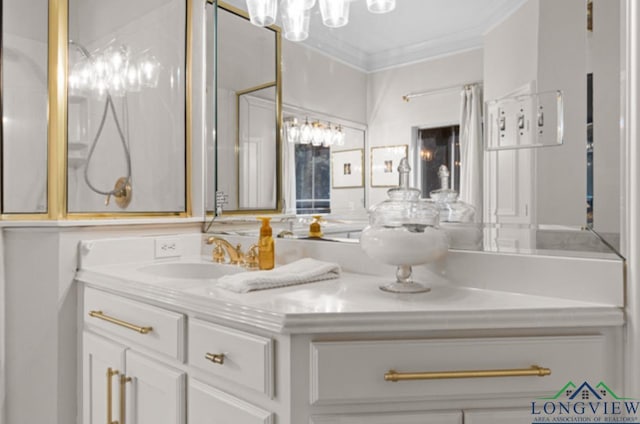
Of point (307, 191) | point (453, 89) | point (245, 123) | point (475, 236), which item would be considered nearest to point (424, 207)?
point (475, 236)

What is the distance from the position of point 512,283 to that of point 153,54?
1.82 m

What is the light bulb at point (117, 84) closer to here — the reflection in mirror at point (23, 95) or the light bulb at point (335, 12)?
the reflection in mirror at point (23, 95)

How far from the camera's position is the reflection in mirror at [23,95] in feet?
5.60

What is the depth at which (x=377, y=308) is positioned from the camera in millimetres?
981

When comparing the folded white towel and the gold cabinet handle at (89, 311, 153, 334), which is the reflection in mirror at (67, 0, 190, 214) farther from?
the folded white towel

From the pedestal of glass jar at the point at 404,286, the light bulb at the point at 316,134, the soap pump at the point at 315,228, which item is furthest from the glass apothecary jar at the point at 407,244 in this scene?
the light bulb at the point at 316,134

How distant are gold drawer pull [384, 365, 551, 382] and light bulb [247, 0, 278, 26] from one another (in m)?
1.47

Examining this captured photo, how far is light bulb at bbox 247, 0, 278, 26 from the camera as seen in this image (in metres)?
1.79

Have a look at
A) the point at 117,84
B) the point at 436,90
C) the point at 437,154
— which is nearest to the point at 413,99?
the point at 436,90

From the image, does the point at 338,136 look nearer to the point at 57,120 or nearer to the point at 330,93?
the point at 330,93

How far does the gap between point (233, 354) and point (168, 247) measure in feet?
3.31

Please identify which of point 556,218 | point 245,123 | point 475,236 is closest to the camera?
point 556,218

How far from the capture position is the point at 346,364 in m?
0.93

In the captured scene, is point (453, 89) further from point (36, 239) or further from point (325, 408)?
point (36, 239)
